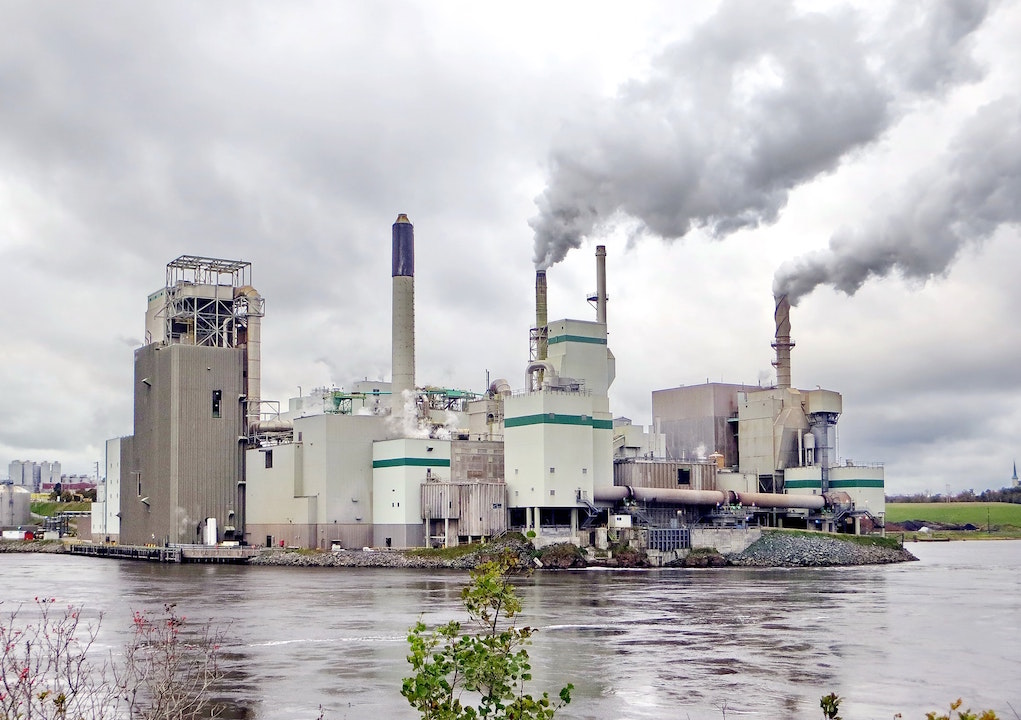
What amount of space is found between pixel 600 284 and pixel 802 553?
3072 centimetres

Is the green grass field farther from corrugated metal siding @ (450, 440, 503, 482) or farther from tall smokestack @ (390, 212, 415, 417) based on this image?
tall smokestack @ (390, 212, 415, 417)

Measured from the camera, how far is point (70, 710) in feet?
75.6

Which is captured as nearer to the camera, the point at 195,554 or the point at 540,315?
the point at 195,554

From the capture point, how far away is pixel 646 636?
38.3 metres

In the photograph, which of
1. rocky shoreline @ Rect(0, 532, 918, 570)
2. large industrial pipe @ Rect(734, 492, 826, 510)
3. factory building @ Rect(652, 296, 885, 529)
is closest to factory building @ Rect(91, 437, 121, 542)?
rocky shoreline @ Rect(0, 532, 918, 570)

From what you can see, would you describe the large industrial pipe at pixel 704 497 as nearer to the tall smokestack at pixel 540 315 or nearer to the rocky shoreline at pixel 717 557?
the rocky shoreline at pixel 717 557

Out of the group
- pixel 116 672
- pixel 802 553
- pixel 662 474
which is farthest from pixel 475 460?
pixel 116 672

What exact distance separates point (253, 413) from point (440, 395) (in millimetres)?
17782

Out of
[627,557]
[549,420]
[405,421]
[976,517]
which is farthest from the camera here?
[976,517]

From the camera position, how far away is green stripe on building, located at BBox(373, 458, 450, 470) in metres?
88.4

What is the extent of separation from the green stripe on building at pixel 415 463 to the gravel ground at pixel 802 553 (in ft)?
75.5

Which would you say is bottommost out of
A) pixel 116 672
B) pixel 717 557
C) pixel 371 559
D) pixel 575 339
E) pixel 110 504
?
pixel 717 557

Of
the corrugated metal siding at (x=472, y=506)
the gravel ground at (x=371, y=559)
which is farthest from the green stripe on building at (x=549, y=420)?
the gravel ground at (x=371, y=559)

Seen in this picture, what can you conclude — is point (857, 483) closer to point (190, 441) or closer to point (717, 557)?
point (717, 557)
